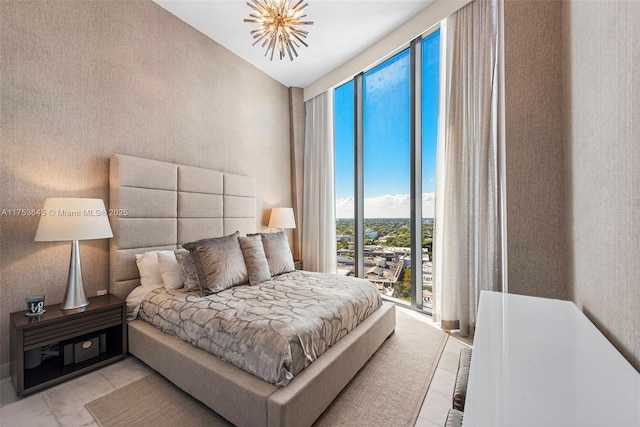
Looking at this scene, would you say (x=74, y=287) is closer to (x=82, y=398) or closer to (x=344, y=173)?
(x=82, y=398)

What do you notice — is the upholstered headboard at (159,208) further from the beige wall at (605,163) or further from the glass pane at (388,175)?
the beige wall at (605,163)

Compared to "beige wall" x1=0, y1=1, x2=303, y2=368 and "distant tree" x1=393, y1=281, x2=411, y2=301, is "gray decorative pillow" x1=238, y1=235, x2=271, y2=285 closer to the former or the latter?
"beige wall" x1=0, y1=1, x2=303, y2=368

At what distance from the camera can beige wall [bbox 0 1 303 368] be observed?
75.2 inches

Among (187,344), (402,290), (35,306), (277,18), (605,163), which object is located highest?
(277,18)

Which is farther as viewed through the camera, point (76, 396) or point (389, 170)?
point (389, 170)

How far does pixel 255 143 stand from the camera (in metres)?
3.86

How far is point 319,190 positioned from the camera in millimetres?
4207

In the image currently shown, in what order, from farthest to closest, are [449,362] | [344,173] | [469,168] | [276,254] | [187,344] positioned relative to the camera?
1. [344,173]
2. [276,254]
3. [469,168]
4. [449,362]
5. [187,344]

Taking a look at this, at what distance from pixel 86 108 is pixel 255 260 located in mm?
1961

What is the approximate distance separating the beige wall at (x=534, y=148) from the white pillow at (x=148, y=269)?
277cm

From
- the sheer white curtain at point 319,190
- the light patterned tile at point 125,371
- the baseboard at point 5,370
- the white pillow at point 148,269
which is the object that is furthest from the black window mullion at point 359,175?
the baseboard at point 5,370

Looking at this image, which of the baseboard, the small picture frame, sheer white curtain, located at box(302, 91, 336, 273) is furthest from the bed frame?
sheer white curtain, located at box(302, 91, 336, 273)

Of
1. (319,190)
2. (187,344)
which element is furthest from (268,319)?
(319,190)

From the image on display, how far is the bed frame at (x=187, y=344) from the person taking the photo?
1342mm
